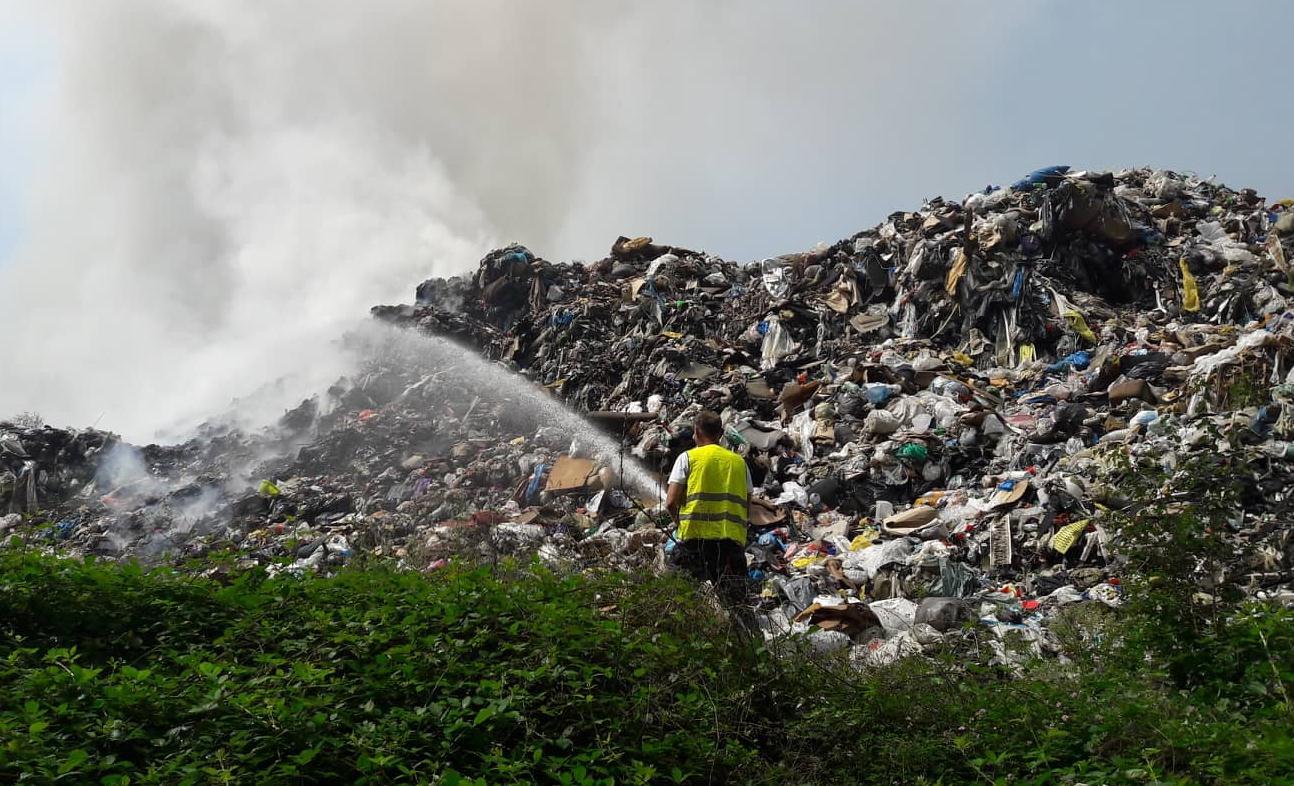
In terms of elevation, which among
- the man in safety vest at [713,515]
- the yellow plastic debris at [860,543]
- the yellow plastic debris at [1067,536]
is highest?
the yellow plastic debris at [860,543]

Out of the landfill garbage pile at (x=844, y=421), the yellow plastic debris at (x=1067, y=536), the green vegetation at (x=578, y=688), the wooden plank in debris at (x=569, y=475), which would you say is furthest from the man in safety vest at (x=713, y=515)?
the wooden plank in debris at (x=569, y=475)

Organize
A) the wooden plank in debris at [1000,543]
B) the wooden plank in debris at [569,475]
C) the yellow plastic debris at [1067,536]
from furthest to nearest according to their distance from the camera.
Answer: the wooden plank in debris at [569,475] < the wooden plank in debris at [1000,543] < the yellow plastic debris at [1067,536]

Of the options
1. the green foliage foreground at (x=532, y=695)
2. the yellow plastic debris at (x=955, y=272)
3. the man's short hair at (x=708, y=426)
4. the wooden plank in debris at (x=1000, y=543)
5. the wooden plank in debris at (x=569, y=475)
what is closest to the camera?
the green foliage foreground at (x=532, y=695)

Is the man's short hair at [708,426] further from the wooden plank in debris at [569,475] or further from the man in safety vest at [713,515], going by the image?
the wooden plank in debris at [569,475]

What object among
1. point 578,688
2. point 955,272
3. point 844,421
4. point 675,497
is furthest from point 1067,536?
point 955,272

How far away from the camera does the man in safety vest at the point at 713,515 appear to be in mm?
3914

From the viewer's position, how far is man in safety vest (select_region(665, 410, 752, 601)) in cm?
391

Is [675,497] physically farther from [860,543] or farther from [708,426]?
[860,543]

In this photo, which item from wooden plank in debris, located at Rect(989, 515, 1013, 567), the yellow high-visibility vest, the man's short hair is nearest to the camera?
the yellow high-visibility vest

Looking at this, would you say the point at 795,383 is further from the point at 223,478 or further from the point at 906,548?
the point at 223,478

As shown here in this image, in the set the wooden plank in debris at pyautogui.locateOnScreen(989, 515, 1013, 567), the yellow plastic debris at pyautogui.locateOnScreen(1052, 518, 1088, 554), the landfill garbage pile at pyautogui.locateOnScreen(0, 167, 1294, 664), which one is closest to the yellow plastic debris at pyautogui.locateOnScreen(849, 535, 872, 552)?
the landfill garbage pile at pyautogui.locateOnScreen(0, 167, 1294, 664)

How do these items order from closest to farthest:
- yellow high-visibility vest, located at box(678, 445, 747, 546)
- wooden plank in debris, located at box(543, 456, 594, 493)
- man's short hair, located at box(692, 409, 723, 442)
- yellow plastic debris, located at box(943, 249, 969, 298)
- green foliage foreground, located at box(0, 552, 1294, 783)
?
green foliage foreground, located at box(0, 552, 1294, 783)
yellow high-visibility vest, located at box(678, 445, 747, 546)
man's short hair, located at box(692, 409, 723, 442)
wooden plank in debris, located at box(543, 456, 594, 493)
yellow plastic debris, located at box(943, 249, 969, 298)

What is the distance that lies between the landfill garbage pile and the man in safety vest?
403 mm

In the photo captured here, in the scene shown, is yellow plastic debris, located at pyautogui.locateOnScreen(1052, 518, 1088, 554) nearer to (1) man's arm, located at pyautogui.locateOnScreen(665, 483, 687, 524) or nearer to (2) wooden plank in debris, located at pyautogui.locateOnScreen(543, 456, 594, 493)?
(1) man's arm, located at pyautogui.locateOnScreen(665, 483, 687, 524)
